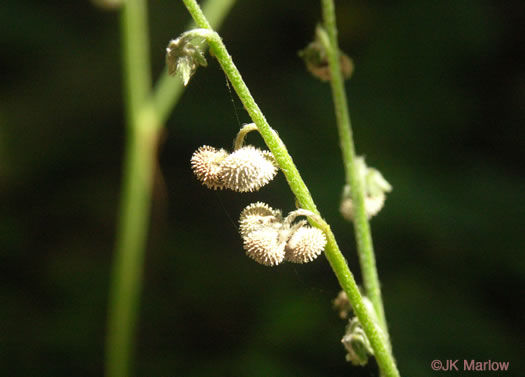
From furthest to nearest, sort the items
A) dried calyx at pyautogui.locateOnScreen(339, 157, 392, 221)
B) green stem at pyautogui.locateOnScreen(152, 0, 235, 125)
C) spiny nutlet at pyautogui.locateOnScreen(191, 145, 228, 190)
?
green stem at pyautogui.locateOnScreen(152, 0, 235, 125) < dried calyx at pyautogui.locateOnScreen(339, 157, 392, 221) < spiny nutlet at pyautogui.locateOnScreen(191, 145, 228, 190)

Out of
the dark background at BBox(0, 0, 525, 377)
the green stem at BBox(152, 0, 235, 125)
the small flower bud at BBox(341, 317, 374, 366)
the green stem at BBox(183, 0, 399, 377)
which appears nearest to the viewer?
the green stem at BBox(183, 0, 399, 377)

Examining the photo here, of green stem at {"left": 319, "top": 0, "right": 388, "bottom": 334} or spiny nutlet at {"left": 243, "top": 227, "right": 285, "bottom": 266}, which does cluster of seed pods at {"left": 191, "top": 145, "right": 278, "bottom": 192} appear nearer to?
spiny nutlet at {"left": 243, "top": 227, "right": 285, "bottom": 266}

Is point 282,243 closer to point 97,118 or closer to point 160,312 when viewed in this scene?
point 160,312

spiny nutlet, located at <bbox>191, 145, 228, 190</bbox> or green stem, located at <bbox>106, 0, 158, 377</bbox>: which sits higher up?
green stem, located at <bbox>106, 0, 158, 377</bbox>

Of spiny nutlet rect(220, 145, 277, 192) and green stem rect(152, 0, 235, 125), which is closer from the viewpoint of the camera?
spiny nutlet rect(220, 145, 277, 192)

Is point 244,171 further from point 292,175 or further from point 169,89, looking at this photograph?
point 169,89

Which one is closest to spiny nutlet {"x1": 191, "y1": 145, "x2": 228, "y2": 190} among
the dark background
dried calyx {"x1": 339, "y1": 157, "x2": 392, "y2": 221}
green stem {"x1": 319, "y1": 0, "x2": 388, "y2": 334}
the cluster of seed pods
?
the cluster of seed pods

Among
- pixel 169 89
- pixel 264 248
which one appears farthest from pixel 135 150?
pixel 264 248
